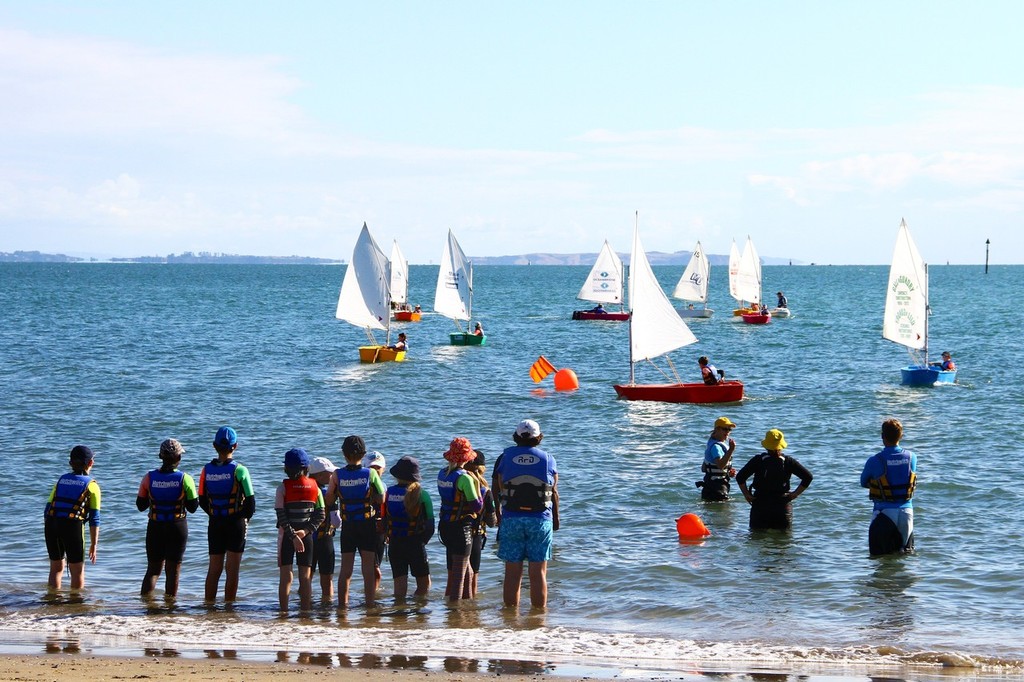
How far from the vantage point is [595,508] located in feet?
64.8

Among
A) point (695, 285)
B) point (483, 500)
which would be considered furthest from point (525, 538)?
point (695, 285)

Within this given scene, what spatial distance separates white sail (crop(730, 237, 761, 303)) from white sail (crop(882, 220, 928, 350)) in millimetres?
41393

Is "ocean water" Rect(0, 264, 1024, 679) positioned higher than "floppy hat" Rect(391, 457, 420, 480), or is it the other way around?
"floppy hat" Rect(391, 457, 420, 480)

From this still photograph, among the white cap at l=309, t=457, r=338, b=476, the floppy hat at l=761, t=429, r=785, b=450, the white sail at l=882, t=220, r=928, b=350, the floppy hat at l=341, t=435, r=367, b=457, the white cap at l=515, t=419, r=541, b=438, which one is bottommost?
the white cap at l=309, t=457, r=338, b=476

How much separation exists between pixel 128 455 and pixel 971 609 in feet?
59.1

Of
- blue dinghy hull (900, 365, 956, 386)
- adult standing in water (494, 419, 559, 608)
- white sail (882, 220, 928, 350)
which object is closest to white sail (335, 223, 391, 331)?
white sail (882, 220, 928, 350)

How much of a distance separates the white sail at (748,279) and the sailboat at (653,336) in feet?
149

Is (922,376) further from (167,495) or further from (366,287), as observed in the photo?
(167,495)

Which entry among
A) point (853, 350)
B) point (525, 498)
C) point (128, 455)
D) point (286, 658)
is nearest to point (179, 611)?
point (286, 658)

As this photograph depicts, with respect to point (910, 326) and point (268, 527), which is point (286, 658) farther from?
point (910, 326)

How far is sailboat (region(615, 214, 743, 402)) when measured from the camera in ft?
117

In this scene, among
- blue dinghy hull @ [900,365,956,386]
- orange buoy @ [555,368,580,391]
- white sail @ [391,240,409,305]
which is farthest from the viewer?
white sail @ [391,240,409,305]

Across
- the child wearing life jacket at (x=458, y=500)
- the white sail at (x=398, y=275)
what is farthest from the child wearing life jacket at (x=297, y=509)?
the white sail at (x=398, y=275)

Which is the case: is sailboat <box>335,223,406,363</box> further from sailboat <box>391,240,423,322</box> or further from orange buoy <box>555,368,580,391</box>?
sailboat <box>391,240,423,322</box>
